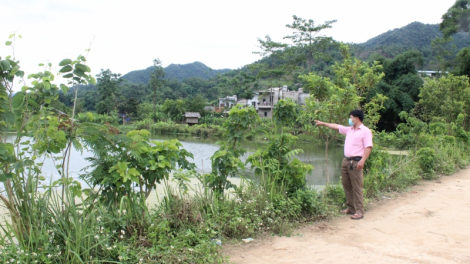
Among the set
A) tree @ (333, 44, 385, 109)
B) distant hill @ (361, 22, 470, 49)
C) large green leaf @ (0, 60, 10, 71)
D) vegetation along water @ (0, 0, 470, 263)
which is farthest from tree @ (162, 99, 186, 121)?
distant hill @ (361, 22, 470, 49)

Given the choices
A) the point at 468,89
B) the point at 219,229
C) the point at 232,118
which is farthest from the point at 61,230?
the point at 468,89

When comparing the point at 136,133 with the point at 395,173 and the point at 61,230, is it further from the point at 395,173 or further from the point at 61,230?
the point at 395,173

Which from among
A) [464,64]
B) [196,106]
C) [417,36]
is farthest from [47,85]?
[417,36]

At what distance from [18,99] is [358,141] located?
3432 mm

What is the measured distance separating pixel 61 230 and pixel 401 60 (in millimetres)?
27695

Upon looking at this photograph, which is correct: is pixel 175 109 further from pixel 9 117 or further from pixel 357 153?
pixel 9 117

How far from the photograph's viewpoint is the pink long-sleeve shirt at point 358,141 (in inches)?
158

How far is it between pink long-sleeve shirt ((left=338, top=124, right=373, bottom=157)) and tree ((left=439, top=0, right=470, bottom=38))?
24.9 meters

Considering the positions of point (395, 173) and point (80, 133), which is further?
point (395, 173)

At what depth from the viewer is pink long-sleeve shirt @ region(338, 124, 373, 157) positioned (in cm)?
402

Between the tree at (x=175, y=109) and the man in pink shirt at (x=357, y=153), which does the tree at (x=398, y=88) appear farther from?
the tree at (x=175, y=109)

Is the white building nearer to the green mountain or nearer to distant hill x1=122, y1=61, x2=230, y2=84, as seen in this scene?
the green mountain

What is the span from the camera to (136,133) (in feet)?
10.3

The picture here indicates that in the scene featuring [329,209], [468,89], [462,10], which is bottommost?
[329,209]
